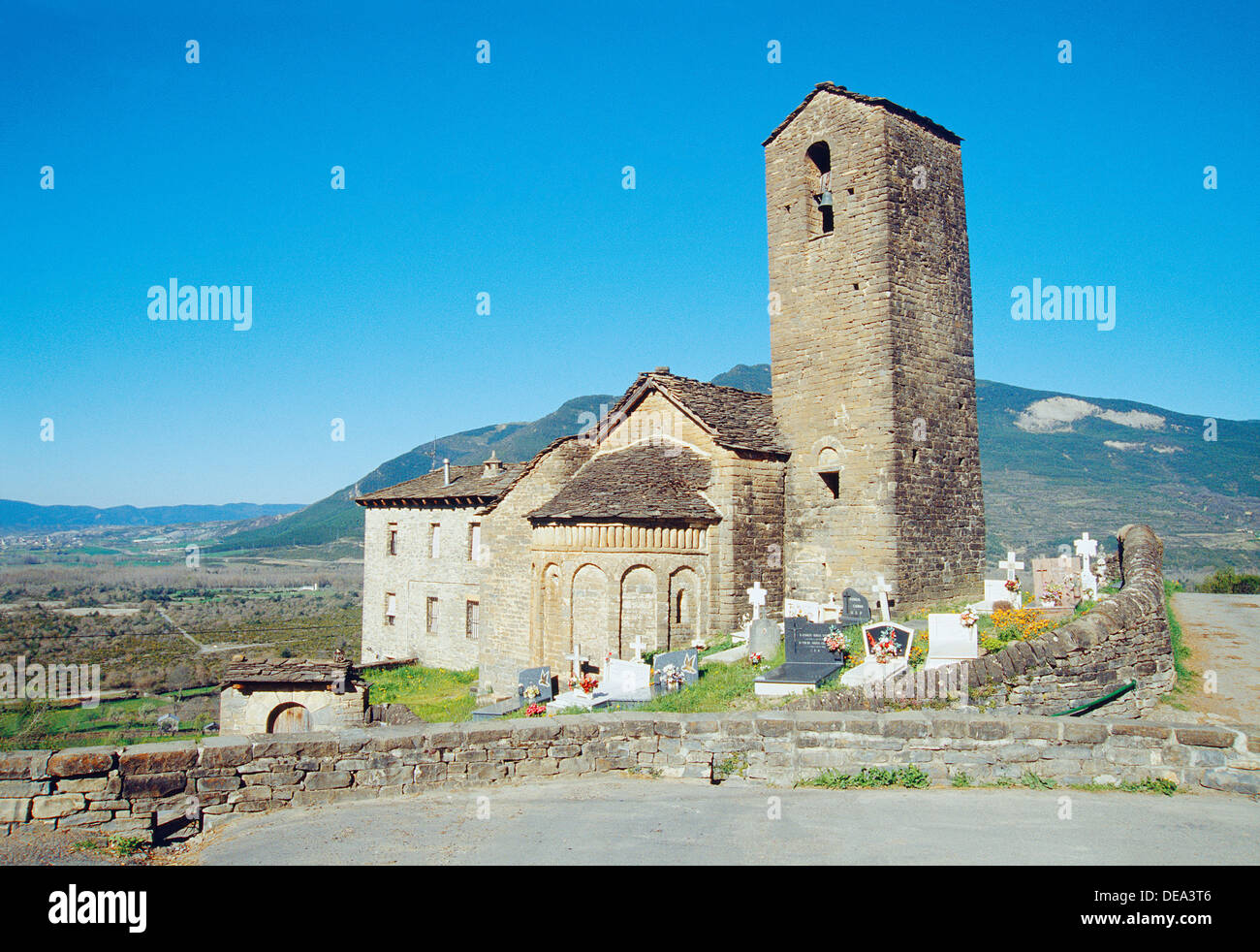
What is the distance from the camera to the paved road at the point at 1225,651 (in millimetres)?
10398

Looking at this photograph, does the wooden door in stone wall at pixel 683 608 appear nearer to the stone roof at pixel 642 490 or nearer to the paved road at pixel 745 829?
the stone roof at pixel 642 490

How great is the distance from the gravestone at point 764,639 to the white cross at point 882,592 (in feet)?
7.04

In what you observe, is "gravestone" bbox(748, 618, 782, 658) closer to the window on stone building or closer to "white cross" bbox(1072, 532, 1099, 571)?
the window on stone building

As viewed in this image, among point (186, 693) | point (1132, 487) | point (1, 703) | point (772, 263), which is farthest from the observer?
point (1132, 487)

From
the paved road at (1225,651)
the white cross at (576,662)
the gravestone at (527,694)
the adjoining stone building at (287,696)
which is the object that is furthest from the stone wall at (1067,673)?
the adjoining stone building at (287,696)

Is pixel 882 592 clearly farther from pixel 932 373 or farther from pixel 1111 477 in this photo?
pixel 1111 477

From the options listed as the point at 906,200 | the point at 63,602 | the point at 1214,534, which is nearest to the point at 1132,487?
the point at 1214,534

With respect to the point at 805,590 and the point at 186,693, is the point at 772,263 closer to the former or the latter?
the point at 805,590

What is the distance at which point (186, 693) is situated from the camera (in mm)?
44594

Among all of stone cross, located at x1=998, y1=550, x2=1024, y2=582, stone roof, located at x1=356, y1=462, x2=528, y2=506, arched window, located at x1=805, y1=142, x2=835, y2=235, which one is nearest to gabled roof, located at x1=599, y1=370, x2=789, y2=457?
arched window, located at x1=805, y1=142, x2=835, y2=235

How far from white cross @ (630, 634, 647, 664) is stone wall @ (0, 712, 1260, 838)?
8.26 metres

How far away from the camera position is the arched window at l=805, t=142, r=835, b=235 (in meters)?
19.3

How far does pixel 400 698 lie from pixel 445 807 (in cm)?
2176

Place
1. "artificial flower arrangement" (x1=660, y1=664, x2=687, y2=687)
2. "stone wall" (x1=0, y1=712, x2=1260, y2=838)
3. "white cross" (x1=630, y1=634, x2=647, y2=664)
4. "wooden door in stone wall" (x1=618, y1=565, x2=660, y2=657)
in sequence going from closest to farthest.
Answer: "stone wall" (x1=0, y1=712, x2=1260, y2=838), "artificial flower arrangement" (x1=660, y1=664, x2=687, y2=687), "white cross" (x1=630, y1=634, x2=647, y2=664), "wooden door in stone wall" (x1=618, y1=565, x2=660, y2=657)
